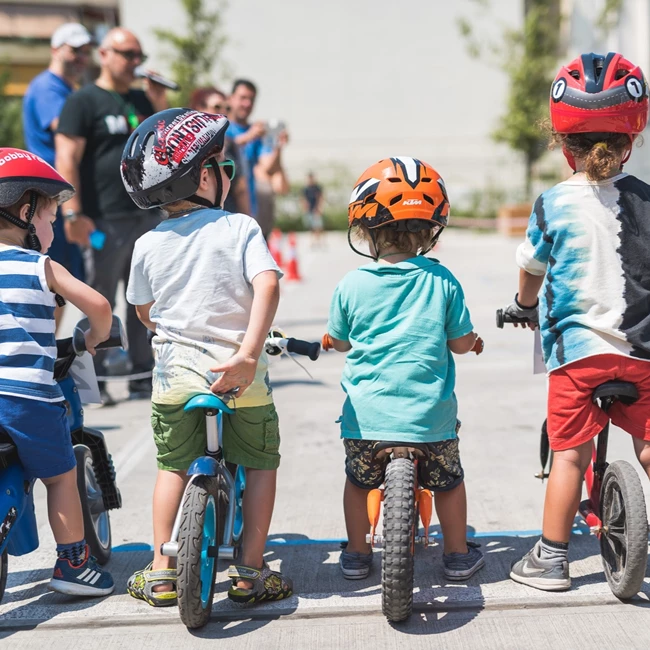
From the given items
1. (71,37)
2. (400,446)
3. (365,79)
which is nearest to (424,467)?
(400,446)

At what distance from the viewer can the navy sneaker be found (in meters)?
3.61

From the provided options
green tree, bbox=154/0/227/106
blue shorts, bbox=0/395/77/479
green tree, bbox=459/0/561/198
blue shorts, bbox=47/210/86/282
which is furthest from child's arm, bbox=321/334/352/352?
green tree, bbox=154/0/227/106

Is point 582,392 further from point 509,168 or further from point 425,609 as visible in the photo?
point 509,168

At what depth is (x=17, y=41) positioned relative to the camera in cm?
3484

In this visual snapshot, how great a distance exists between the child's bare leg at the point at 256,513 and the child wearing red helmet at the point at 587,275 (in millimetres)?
978

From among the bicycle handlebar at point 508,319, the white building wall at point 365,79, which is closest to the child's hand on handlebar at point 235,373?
the bicycle handlebar at point 508,319

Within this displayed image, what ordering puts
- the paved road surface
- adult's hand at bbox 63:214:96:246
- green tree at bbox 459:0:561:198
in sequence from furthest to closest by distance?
green tree at bbox 459:0:561:198 → adult's hand at bbox 63:214:96:246 → the paved road surface

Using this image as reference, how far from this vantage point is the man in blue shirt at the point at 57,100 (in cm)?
718

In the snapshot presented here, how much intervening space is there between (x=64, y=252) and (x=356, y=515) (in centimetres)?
416

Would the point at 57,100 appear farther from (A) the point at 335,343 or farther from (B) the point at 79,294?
(A) the point at 335,343

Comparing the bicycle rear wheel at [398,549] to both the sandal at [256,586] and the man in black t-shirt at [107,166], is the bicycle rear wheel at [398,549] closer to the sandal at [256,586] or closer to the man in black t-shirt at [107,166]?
the sandal at [256,586]

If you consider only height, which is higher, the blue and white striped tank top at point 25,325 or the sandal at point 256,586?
the blue and white striped tank top at point 25,325

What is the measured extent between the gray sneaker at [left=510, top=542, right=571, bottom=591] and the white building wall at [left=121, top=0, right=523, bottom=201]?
4042 centimetres

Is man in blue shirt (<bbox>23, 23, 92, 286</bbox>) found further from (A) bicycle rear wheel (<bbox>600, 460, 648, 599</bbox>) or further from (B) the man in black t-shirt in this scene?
(A) bicycle rear wheel (<bbox>600, 460, 648, 599</bbox>)
